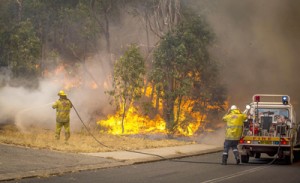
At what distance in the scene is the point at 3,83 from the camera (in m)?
21.0

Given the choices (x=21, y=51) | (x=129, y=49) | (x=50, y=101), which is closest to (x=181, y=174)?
(x=50, y=101)

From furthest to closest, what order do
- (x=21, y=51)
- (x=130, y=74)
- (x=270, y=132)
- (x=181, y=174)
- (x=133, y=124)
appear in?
1. (x=21, y=51)
2. (x=133, y=124)
3. (x=130, y=74)
4. (x=270, y=132)
5. (x=181, y=174)

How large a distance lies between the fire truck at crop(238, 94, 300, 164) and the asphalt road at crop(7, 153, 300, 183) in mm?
1349

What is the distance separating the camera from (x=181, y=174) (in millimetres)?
10617

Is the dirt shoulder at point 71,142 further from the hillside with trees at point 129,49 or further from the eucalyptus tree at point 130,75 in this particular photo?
the hillside with trees at point 129,49

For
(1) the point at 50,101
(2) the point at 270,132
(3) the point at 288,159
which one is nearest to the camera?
(3) the point at 288,159

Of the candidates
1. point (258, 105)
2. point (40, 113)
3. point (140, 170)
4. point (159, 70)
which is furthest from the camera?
point (159, 70)

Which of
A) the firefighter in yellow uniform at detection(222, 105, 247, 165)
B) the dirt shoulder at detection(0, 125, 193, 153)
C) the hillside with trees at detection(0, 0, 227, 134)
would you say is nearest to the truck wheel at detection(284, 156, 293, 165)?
the firefighter in yellow uniform at detection(222, 105, 247, 165)

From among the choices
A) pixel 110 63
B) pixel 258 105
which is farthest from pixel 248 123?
pixel 110 63

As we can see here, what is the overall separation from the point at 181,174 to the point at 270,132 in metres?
5.22

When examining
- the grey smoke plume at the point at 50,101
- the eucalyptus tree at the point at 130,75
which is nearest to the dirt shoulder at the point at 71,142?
the grey smoke plume at the point at 50,101

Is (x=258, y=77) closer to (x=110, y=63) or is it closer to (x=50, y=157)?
(x=110, y=63)

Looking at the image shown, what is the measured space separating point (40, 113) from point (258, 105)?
33.5 feet

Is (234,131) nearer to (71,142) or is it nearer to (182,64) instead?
(71,142)
